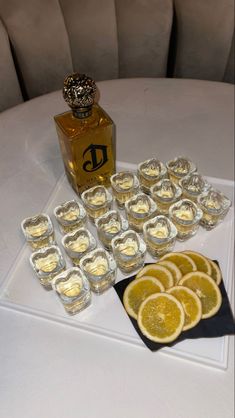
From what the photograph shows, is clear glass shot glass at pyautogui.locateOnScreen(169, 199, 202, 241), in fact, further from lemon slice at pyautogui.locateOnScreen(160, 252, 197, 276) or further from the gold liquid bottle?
the gold liquid bottle

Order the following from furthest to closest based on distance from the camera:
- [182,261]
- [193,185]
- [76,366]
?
1. [193,185]
2. [182,261]
3. [76,366]

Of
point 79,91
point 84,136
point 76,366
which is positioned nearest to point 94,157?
point 84,136

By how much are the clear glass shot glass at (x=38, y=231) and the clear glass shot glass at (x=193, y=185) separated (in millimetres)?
330

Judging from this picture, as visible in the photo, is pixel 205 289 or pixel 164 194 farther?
pixel 164 194

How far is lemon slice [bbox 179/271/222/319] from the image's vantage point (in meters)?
0.80

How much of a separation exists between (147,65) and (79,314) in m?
0.95

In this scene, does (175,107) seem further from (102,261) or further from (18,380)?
(18,380)

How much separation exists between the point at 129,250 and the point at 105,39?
2.56 ft

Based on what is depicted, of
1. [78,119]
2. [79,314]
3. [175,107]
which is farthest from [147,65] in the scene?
[79,314]

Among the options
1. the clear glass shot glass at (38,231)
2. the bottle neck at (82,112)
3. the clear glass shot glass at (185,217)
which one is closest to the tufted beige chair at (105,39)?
the bottle neck at (82,112)

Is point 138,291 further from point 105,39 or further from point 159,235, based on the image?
point 105,39

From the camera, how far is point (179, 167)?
0.99 metres

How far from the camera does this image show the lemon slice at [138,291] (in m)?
0.80

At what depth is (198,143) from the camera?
1.12 m
